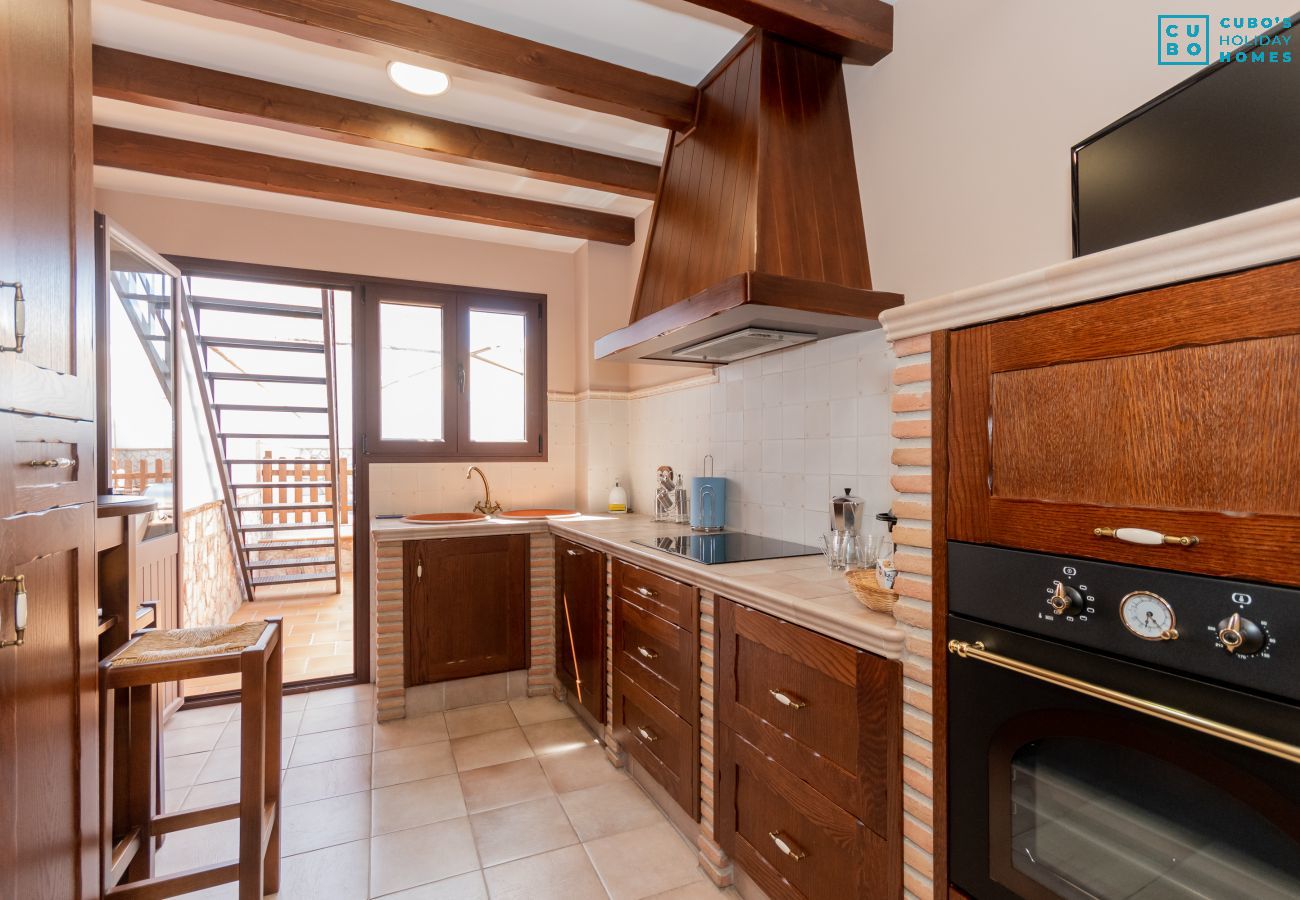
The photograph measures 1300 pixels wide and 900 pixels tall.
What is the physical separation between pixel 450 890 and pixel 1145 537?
1984 mm

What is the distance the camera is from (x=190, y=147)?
104 inches

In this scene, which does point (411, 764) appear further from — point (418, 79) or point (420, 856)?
point (418, 79)

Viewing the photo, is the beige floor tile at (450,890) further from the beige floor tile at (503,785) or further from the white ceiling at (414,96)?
the white ceiling at (414,96)

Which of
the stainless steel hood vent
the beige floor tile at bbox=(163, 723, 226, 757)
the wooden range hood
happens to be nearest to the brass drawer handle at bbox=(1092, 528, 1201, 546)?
the wooden range hood

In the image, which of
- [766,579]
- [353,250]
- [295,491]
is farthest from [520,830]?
[295,491]

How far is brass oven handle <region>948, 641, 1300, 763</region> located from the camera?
670mm

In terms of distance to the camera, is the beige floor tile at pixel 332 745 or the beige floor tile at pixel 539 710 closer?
the beige floor tile at pixel 332 745

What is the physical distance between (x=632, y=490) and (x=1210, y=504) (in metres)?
3.12

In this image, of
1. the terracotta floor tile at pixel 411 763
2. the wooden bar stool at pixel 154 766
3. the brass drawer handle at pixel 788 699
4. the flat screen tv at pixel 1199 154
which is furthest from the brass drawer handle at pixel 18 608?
the flat screen tv at pixel 1199 154

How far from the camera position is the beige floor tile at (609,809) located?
6.71 ft

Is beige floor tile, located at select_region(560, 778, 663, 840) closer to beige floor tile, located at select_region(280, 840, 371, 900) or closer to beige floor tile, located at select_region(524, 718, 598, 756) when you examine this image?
beige floor tile, located at select_region(524, 718, 598, 756)

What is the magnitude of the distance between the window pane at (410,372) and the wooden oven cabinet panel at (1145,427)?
316cm

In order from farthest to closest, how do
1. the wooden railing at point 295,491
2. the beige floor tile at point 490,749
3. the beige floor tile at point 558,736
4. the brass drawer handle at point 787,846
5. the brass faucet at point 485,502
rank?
1. the wooden railing at point 295,491
2. the brass faucet at point 485,502
3. the beige floor tile at point 558,736
4. the beige floor tile at point 490,749
5. the brass drawer handle at point 787,846

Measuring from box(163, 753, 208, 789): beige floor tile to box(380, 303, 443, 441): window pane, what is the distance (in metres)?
1.72
